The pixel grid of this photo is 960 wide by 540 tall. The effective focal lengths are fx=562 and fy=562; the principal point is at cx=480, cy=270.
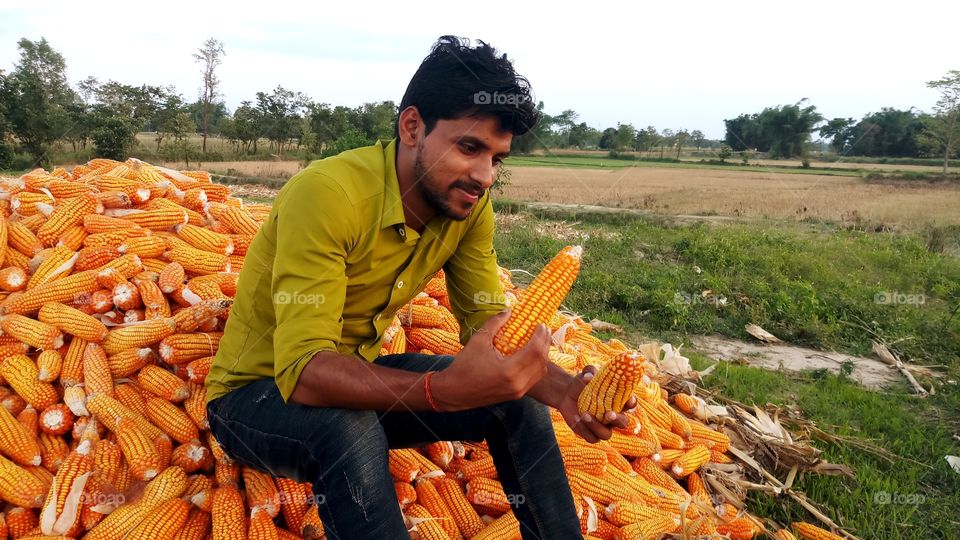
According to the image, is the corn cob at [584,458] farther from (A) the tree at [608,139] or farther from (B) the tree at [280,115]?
(A) the tree at [608,139]

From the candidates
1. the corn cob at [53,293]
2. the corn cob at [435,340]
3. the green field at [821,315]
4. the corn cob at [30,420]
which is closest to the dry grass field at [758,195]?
Result: the green field at [821,315]

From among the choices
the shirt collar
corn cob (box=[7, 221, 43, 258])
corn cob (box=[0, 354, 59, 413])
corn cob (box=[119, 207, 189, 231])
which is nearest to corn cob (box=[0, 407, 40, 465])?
corn cob (box=[0, 354, 59, 413])

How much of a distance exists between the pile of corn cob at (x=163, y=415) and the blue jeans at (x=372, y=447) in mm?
379

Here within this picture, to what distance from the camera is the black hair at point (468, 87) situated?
206cm

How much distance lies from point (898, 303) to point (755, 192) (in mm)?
21499

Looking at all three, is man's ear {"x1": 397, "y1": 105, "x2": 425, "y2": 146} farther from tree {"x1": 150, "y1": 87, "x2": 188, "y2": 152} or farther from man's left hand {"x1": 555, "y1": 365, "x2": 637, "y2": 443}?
tree {"x1": 150, "y1": 87, "x2": 188, "y2": 152}

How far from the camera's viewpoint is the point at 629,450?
11.5 feet

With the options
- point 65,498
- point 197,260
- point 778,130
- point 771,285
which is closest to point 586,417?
point 65,498

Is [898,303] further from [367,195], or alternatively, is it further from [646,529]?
[367,195]

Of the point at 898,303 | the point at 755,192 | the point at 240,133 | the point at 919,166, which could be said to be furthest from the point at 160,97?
the point at 919,166

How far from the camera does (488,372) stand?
1719mm

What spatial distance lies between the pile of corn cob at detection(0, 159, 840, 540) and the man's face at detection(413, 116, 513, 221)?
17.2 inches

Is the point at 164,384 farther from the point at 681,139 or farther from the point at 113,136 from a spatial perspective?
the point at 681,139

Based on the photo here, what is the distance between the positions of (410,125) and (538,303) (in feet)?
2.84
